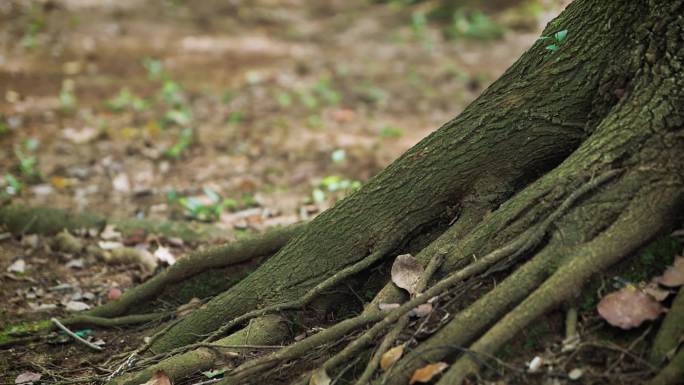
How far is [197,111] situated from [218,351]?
15.0ft

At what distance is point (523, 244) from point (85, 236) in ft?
10.1

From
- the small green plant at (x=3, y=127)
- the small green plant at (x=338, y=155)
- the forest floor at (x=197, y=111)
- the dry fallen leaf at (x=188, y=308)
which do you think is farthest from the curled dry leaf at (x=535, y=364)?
the small green plant at (x=3, y=127)

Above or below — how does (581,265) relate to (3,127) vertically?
above

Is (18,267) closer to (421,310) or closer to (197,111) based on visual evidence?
(421,310)

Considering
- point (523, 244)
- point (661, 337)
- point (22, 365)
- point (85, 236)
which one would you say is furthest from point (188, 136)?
point (661, 337)

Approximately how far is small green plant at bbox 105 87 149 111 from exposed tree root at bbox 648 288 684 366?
5874 millimetres

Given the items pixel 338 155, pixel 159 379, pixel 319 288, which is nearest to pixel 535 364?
pixel 319 288

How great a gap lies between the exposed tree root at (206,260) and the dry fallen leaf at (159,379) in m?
0.87

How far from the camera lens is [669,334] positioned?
2133 millimetres

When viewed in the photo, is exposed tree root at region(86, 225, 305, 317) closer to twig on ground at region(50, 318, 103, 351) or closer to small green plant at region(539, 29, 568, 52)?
twig on ground at region(50, 318, 103, 351)

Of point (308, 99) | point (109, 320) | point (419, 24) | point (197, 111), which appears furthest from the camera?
point (419, 24)

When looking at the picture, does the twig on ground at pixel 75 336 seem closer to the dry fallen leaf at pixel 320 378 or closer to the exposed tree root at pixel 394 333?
the dry fallen leaf at pixel 320 378

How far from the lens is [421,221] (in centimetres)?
289

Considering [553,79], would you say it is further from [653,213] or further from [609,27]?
[653,213]
